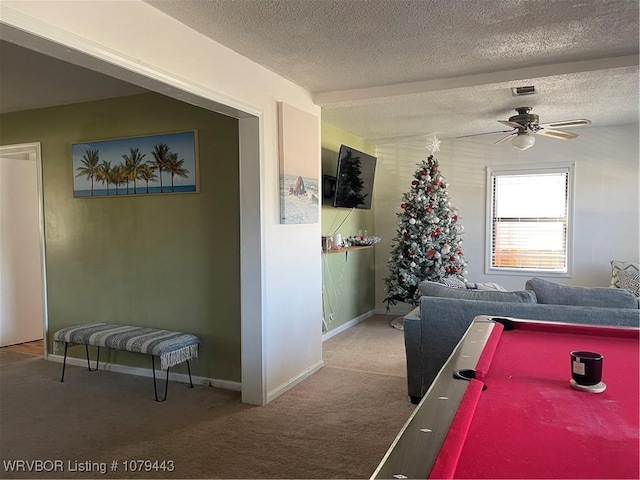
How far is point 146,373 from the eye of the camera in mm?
4145

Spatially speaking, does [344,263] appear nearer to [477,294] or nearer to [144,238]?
[144,238]

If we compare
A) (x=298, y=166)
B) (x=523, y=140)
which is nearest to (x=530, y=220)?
(x=523, y=140)

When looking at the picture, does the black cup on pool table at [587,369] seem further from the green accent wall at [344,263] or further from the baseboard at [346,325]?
the baseboard at [346,325]

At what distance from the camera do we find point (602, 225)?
588cm

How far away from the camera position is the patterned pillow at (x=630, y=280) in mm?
5211

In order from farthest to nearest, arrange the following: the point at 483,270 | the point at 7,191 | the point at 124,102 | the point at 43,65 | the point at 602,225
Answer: the point at 483,270, the point at 602,225, the point at 7,191, the point at 124,102, the point at 43,65

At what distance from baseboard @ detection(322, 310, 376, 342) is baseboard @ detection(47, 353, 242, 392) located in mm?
1713

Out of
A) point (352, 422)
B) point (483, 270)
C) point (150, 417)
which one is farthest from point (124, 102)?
point (483, 270)

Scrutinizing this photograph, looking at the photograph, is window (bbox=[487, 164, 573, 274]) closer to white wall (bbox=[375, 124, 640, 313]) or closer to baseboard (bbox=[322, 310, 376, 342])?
white wall (bbox=[375, 124, 640, 313])

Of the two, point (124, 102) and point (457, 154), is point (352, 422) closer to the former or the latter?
point (124, 102)

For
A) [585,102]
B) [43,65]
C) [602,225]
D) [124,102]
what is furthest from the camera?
[602,225]

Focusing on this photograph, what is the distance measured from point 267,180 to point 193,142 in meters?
0.86

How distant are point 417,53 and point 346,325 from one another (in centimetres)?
367

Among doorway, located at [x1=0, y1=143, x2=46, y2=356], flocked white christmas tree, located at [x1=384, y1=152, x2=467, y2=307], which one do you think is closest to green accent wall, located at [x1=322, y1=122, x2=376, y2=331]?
flocked white christmas tree, located at [x1=384, y1=152, x2=467, y2=307]
